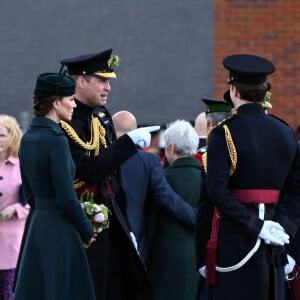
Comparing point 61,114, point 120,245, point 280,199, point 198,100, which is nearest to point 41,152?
point 61,114

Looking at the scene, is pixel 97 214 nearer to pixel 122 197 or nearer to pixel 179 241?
pixel 122 197

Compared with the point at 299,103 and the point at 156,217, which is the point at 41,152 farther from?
the point at 299,103

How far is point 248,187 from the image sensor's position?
569 centimetres

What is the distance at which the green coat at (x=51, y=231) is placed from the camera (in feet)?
19.2

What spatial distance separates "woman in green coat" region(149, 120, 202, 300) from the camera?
7.83 metres

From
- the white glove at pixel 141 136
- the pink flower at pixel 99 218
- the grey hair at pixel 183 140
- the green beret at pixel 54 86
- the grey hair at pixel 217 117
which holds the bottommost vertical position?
the grey hair at pixel 183 140

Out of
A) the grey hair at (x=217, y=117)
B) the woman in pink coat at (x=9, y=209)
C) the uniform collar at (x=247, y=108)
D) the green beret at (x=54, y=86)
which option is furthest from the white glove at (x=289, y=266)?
the woman in pink coat at (x=9, y=209)

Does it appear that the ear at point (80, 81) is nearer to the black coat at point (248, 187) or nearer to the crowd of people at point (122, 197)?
the crowd of people at point (122, 197)

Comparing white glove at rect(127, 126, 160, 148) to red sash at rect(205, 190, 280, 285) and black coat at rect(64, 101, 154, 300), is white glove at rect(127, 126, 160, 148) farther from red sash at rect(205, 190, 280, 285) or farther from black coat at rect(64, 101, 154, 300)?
red sash at rect(205, 190, 280, 285)

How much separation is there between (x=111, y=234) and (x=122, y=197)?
0.84ft

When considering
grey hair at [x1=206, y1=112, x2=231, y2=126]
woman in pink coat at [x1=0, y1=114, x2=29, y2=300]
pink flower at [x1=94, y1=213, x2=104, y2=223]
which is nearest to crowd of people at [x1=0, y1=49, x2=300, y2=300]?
pink flower at [x1=94, y1=213, x2=104, y2=223]

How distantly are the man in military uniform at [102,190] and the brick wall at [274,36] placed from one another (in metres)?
6.29

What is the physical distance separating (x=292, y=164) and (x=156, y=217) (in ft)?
7.26

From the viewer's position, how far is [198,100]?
1283 centimetres
